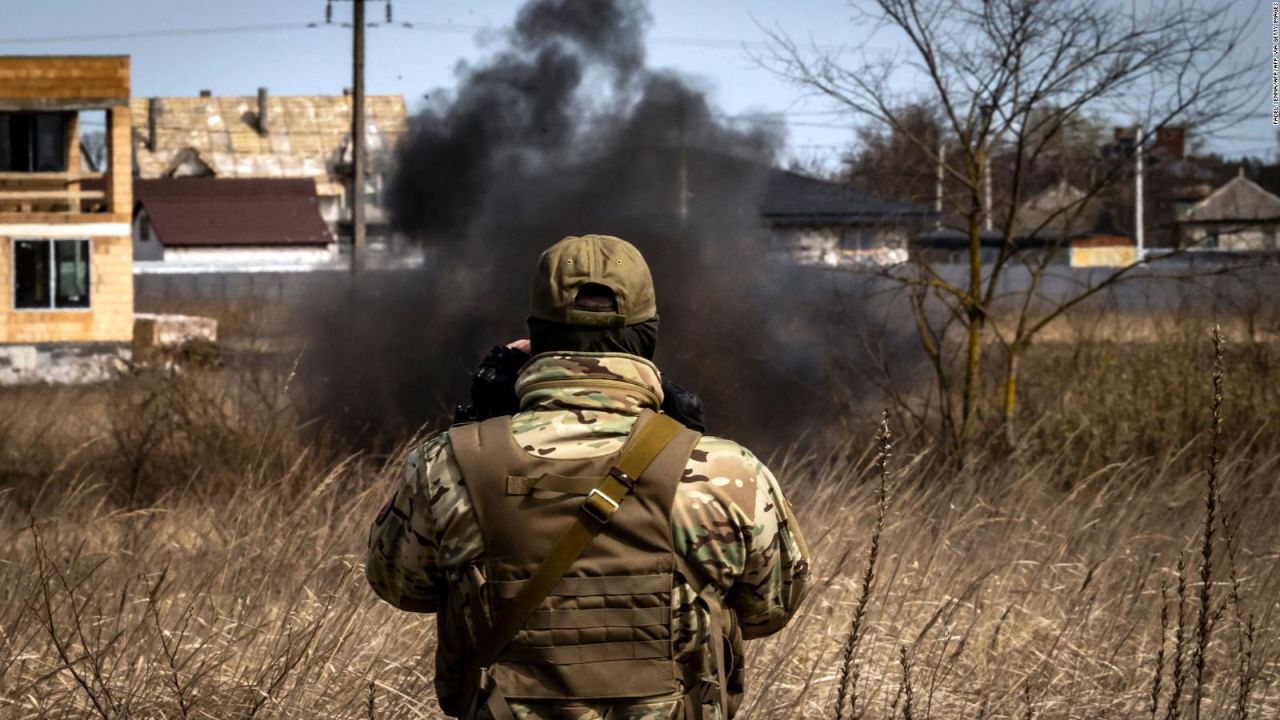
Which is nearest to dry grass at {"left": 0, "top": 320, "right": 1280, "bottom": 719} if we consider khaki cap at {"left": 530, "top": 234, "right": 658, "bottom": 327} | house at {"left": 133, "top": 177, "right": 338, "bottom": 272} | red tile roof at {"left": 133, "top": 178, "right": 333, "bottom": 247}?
khaki cap at {"left": 530, "top": 234, "right": 658, "bottom": 327}

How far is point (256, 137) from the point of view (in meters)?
62.0

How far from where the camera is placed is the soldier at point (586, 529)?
2426 mm

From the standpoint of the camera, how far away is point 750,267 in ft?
50.2

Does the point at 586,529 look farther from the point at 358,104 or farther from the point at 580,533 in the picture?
the point at 358,104

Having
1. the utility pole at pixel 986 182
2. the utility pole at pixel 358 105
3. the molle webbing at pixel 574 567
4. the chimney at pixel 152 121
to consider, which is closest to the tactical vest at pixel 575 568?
the molle webbing at pixel 574 567

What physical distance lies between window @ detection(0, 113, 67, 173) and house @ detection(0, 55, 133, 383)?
46 cm

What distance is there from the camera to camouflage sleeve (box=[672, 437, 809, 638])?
2467mm

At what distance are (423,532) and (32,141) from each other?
2187 cm

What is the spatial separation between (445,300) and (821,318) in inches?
173

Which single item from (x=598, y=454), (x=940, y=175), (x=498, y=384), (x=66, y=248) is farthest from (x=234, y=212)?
(x=598, y=454)

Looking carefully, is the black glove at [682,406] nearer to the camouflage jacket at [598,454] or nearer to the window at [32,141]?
the camouflage jacket at [598,454]

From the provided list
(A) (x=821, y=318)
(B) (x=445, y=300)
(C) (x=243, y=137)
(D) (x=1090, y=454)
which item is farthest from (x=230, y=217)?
(D) (x=1090, y=454)

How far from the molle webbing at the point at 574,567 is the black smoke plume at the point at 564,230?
1005cm

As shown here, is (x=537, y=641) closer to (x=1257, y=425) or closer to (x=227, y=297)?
(x=1257, y=425)
